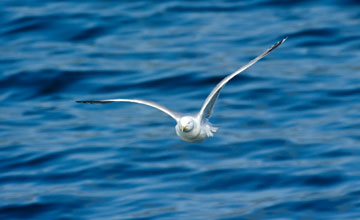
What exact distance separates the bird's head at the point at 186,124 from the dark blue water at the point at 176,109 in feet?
7.33

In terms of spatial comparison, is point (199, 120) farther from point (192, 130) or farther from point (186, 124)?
point (186, 124)

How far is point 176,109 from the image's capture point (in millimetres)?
13609

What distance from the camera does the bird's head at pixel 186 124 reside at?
8664mm

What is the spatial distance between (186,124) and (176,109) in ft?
16.3

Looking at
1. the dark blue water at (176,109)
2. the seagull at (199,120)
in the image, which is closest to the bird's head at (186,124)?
the seagull at (199,120)

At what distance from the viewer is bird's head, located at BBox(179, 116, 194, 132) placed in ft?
28.4

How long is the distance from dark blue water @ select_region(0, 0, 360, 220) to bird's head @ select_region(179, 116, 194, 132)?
88.0 inches

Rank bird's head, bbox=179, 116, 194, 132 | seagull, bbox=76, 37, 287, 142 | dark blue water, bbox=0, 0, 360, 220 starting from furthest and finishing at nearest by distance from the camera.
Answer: dark blue water, bbox=0, 0, 360, 220 < bird's head, bbox=179, 116, 194, 132 < seagull, bbox=76, 37, 287, 142

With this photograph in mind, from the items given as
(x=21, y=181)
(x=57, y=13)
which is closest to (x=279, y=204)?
(x=21, y=181)

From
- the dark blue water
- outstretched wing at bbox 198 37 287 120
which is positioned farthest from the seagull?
the dark blue water

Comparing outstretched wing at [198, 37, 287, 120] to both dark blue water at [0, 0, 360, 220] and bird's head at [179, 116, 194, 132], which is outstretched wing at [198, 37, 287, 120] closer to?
bird's head at [179, 116, 194, 132]

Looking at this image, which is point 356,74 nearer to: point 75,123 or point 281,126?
point 281,126

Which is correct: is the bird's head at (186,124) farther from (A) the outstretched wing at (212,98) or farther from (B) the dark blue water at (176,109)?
(B) the dark blue water at (176,109)

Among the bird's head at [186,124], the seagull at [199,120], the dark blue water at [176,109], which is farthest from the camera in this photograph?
the dark blue water at [176,109]
